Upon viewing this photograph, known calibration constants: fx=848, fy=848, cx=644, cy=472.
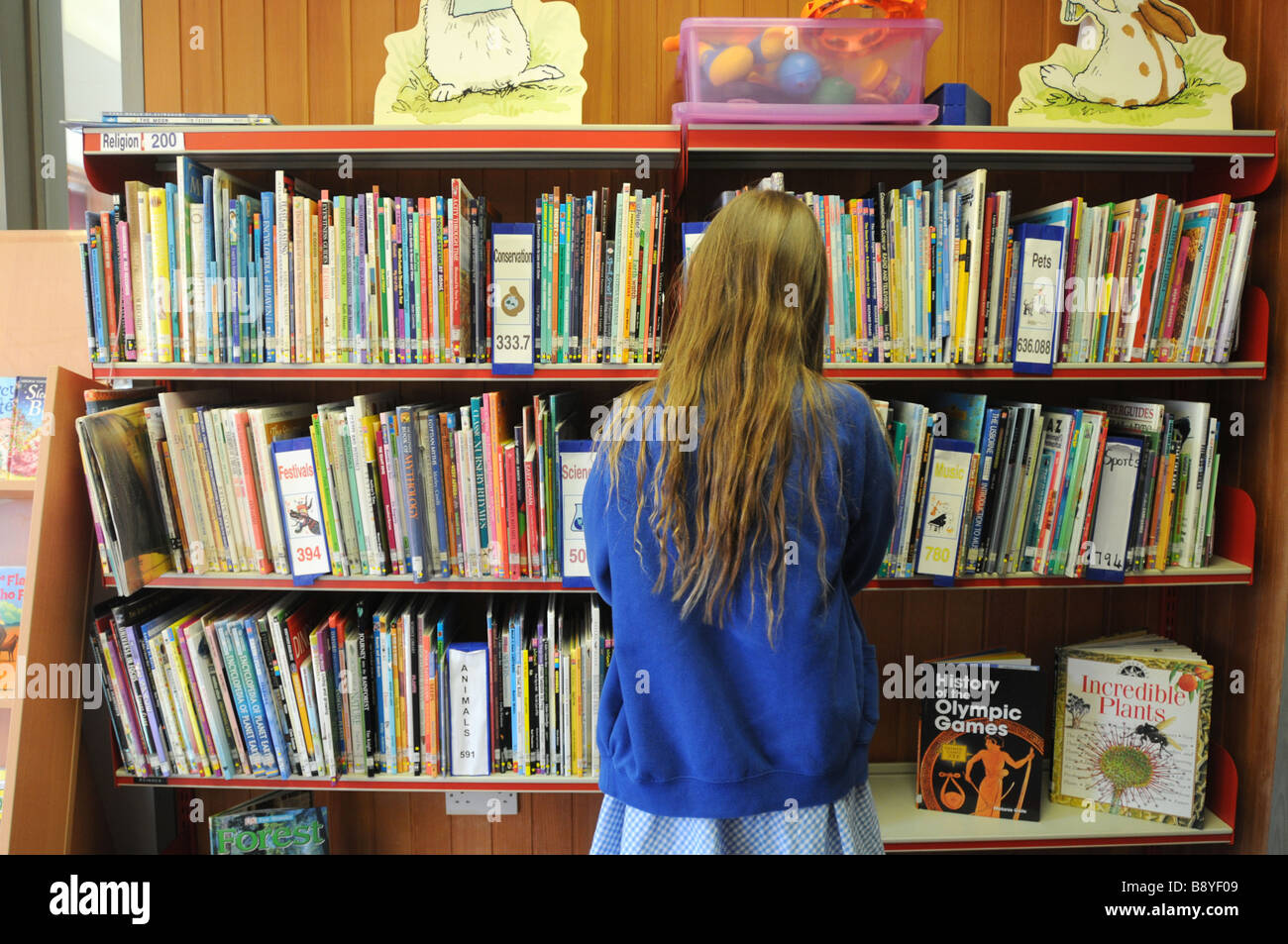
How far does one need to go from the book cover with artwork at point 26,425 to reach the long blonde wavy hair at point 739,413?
1.46m

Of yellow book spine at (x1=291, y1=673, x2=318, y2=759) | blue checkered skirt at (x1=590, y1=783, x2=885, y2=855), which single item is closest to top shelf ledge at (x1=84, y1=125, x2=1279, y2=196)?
yellow book spine at (x1=291, y1=673, x2=318, y2=759)

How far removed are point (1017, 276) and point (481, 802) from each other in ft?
5.90

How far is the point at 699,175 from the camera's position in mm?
2047

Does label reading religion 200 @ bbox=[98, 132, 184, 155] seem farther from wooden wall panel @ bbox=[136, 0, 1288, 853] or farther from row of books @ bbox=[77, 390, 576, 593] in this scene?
row of books @ bbox=[77, 390, 576, 593]

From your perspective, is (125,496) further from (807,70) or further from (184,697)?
(807,70)

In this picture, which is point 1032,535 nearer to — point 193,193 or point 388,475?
point 388,475

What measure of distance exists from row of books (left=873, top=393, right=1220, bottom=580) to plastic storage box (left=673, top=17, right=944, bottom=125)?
2.05ft

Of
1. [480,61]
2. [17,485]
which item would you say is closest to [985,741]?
[480,61]

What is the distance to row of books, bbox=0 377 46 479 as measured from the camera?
1.87 metres

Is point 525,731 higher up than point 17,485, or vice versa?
point 17,485

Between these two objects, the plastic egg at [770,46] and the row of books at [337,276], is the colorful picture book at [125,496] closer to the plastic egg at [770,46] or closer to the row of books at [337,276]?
the row of books at [337,276]

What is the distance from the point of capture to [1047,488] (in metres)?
1.87

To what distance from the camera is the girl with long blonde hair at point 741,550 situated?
3.75 ft
